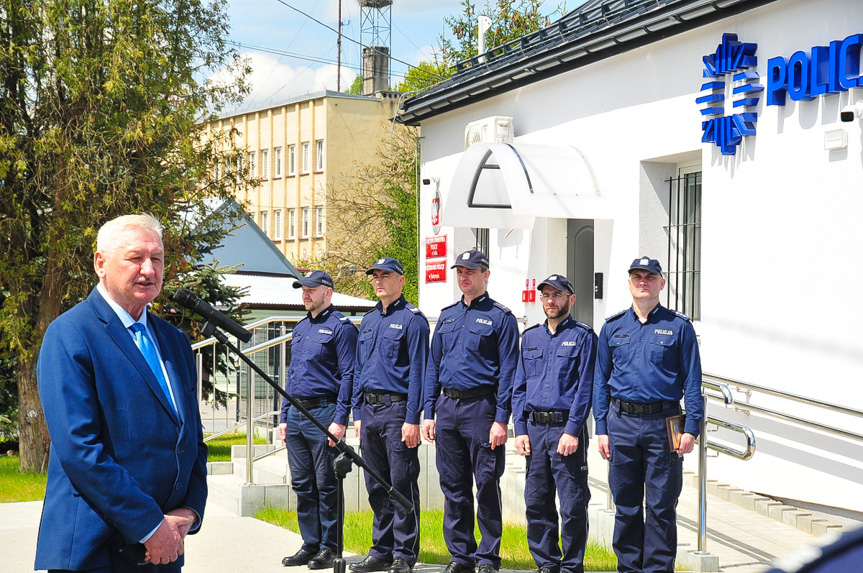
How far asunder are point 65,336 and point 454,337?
4181mm

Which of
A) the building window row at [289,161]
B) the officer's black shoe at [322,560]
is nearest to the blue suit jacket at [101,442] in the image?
the officer's black shoe at [322,560]

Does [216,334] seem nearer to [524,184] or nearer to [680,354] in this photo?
[680,354]

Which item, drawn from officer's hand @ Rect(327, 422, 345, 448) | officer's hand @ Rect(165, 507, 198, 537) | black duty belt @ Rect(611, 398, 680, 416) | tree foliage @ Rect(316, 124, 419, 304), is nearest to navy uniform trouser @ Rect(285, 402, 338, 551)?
officer's hand @ Rect(327, 422, 345, 448)

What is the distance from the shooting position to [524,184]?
11.7 meters

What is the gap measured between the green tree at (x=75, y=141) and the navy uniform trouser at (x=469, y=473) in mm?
7681

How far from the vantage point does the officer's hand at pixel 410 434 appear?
7.43 metres

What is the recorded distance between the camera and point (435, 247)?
15.4 m

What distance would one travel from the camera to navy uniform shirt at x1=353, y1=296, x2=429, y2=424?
7.59m

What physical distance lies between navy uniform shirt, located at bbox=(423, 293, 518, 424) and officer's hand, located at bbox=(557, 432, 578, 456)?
1.74 ft

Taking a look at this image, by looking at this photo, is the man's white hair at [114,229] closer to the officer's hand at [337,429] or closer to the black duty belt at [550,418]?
the black duty belt at [550,418]

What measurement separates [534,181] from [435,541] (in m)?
4.43

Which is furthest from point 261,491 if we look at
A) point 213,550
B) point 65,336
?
point 65,336

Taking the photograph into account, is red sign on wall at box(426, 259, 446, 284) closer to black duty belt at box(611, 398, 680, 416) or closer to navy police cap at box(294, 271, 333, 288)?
navy police cap at box(294, 271, 333, 288)

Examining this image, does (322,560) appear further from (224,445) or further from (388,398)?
(224,445)
